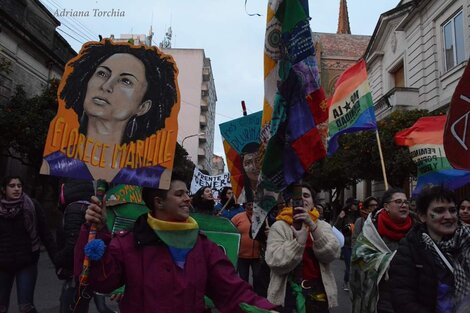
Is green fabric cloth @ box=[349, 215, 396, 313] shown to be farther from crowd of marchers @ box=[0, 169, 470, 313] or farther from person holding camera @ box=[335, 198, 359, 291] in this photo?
person holding camera @ box=[335, 198, 359, 291]

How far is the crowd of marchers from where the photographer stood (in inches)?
87.1

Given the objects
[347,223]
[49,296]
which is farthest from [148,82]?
[347,223]

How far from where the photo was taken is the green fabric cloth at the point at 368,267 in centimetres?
327

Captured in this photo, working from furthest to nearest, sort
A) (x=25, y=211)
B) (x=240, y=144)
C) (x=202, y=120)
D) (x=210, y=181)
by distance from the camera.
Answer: (x=202, y=120) → (x=210, y=181) → (x=240, y=144) → (x=25, y=211)

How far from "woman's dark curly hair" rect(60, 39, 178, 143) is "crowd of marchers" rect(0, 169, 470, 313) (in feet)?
1.10

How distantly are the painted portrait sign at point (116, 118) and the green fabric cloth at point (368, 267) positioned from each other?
179cm

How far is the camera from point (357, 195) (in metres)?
26.3

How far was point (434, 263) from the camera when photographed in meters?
2.48

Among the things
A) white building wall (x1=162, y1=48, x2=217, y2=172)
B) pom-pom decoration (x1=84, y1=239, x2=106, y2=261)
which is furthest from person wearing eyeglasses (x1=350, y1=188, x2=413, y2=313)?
white building wall (x1=162, y1=48, x2=217, y2=172)

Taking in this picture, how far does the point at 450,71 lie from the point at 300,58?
46.6 feet

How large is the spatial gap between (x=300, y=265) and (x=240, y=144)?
261cm

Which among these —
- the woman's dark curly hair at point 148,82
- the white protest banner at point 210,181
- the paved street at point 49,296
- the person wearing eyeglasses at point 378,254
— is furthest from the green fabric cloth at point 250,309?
the white protest banner at point 210,181

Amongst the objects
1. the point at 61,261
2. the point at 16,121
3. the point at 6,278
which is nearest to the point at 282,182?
the point at 61,261

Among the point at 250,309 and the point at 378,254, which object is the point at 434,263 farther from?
the point at 250,309
